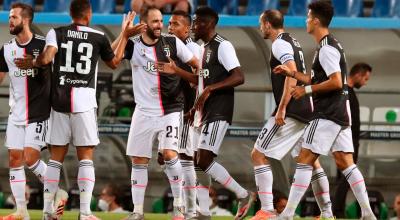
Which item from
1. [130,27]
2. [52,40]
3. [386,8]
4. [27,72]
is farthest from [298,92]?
[386,8]

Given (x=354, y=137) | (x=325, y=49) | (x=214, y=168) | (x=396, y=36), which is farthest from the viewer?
(x=396, y=36)

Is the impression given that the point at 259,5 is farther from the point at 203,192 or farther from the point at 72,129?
the point at 72,129

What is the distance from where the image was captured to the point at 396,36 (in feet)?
47.9

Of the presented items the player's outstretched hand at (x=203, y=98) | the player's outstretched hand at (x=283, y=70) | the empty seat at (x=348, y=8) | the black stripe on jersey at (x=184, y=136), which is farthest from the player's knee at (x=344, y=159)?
the empty seat at (x=348, y=8)

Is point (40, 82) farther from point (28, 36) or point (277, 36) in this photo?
point (277, 36)

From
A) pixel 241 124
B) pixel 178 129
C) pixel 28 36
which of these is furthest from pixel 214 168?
pixel 241 124

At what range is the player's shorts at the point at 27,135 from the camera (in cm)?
1110

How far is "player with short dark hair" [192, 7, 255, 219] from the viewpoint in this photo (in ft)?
37.2

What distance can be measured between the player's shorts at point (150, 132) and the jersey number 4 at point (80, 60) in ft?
2.62

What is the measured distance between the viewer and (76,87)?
10695 mm

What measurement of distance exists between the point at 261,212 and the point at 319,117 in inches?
42.1

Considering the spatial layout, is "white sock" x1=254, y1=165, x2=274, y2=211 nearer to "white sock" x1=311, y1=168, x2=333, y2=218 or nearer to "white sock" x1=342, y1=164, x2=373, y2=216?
"white sock" x1=311, y1=168, x2=333, y2=218

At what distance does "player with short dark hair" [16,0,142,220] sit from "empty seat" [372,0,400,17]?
6306 mm

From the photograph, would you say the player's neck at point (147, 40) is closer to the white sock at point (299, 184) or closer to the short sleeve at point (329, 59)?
the short sleeve at point (329, 59)
